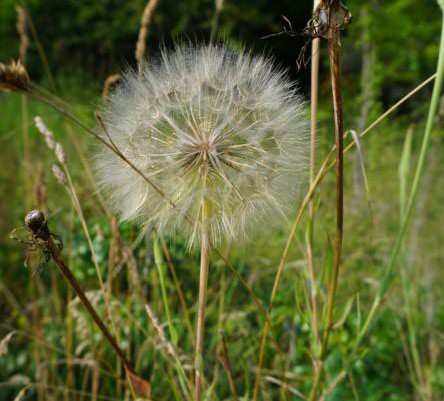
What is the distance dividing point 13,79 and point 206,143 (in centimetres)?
50

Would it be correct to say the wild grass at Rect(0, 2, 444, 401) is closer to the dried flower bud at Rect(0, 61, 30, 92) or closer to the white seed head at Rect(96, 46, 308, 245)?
the white seed head at Rect(96, 46, 308, 245)

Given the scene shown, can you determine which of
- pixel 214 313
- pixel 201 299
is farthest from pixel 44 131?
pixel 214 313

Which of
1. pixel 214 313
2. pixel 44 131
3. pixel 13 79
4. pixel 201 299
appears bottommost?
pixel 214 313

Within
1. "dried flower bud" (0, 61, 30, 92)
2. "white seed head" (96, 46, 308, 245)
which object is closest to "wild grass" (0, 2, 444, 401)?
"white seed head" (96, 46, 308, 245)

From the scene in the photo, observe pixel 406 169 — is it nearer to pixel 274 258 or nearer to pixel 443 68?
pixel 443 68

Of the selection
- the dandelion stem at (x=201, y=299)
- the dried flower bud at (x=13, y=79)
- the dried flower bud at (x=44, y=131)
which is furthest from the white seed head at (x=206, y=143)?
the dried flower bud at (x=13, y=79)

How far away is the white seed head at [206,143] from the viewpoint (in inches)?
44.6

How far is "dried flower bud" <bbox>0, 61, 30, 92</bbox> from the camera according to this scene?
0.74m

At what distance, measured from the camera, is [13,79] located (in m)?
0.75

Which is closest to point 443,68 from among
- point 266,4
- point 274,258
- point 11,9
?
point 274,258

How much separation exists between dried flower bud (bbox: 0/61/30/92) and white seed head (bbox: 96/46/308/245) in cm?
37

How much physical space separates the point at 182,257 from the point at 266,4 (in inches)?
491

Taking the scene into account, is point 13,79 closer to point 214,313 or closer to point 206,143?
point 206,143

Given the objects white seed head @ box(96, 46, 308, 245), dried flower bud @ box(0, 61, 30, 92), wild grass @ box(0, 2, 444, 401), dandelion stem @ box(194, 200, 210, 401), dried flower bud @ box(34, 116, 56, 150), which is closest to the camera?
dried flower bud @ box(0, 61, 30, 92)
